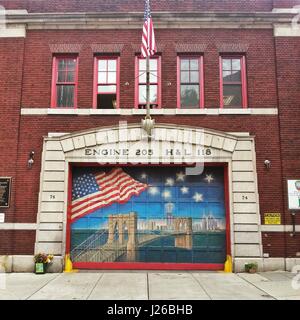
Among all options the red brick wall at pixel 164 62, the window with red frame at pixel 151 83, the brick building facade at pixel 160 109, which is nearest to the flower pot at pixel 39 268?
the brick building facade at pixel 160 109

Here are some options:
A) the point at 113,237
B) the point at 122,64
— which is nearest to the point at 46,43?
the point at 122,64

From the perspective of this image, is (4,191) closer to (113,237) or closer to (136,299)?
(113,237)

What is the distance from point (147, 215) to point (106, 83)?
4898mm

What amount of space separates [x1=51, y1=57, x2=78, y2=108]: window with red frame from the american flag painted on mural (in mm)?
2700

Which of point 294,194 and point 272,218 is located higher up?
point 294,194

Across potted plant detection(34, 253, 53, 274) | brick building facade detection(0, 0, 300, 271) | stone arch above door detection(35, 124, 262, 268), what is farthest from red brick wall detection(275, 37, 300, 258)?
potted plant detection(34, 253, 53, 274)

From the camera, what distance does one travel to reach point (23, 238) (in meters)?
12.3

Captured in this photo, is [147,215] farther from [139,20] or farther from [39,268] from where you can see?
[139,20]

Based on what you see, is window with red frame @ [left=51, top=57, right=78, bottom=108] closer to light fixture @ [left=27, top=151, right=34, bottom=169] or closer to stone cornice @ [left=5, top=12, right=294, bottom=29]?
stone cornice @ [left=5, top=12, right=294, bottom=29]

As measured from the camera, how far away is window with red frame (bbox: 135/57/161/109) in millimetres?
13203

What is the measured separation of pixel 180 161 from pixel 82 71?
474 centimetres

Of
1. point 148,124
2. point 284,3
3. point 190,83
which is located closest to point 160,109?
point 148,124

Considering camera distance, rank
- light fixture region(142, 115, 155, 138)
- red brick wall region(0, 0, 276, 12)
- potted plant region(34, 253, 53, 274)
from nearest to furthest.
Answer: potted plant region(34, 253, 53, 274) → light fixture region(142, 115, 155, 138) → red brick wall region(0, 0, 276, 12)

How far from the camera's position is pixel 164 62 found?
1328 centimetres
